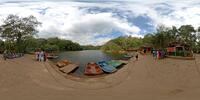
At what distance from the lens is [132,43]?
10319 centimetres

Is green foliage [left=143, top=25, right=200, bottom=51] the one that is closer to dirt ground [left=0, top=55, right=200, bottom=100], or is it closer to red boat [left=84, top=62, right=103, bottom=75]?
red boat [left=84, top=62, right=103, bottom=75]

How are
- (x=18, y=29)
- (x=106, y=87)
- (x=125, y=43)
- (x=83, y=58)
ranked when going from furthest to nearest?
(x=125, y=43) < (x=83, y=58) < (x=18, y=29) < (x=106, y=87)

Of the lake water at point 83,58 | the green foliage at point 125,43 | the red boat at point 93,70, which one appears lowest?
the lake water at point 83,58

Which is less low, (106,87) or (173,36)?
(173,36)

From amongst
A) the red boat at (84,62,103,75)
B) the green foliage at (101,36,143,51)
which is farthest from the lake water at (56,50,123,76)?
the green foliage at (101,36,143,51)

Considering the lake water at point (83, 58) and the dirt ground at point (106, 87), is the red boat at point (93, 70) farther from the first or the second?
the dirt ground at point (106, 87)

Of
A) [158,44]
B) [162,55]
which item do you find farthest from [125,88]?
[158,44]

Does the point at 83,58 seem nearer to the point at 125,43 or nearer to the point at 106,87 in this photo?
the point at 125,43

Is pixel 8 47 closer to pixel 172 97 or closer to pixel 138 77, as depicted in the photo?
pixel 138 77

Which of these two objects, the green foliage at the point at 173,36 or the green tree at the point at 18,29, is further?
the green foliage at the point at 173,36

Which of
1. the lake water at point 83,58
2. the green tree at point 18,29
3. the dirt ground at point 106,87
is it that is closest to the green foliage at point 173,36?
the lake water at point 83,58

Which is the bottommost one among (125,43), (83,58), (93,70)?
(83,58)

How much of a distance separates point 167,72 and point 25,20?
32998mm

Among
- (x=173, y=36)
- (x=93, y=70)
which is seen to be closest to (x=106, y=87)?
(x=93, y=70)
